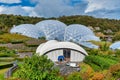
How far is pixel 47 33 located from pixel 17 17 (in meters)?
52.6

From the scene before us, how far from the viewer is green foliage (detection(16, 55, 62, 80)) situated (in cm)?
2220

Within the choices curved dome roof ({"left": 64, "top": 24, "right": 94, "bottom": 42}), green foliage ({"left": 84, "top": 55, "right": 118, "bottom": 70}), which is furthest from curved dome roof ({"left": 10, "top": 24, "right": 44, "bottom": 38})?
green foliage ({"left": 84, "top": 55, "right": 118, "bottom": 70})

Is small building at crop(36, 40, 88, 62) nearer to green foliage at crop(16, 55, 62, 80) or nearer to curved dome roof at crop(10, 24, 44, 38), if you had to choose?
green foliage at crop(16, 55, 62, 80)

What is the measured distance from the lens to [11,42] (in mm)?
79000

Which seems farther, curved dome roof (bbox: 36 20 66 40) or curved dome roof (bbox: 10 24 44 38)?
curved dome roof (bbox: 10 24 44 38)

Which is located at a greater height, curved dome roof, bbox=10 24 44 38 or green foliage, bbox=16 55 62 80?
curved dome roof, bbox=10 24 44 38

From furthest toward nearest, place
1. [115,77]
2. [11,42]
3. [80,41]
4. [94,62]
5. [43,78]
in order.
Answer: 1. [80,41]
2. [11,42]
3. [94,62]
4. [115,77]
5. [43,78]

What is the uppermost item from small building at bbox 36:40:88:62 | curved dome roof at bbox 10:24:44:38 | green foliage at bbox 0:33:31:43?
Answer: curved dome roof at bbox 10:24:44:38

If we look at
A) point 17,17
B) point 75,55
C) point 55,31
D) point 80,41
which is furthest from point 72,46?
point 17,17

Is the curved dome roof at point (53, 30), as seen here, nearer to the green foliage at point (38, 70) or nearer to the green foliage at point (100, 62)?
the green foliage at point (100, 62)

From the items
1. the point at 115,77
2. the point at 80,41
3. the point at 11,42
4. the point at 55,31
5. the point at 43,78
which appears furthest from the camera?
the point at 55,31

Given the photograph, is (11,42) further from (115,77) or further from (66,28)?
(115,77)

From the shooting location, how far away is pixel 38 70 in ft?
74.8

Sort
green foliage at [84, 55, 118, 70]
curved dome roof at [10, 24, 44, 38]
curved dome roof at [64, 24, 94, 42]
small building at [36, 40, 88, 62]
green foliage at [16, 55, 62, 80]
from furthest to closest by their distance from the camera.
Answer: curved dome roof at [10, 24, 44, 38] → curved dome roof at [64, 24, 94, 42] → small building at [36, 40, 88, 62] → green foliage at [84, 55, 118, 70] → green foliage at [16, 55, 62, 80]
